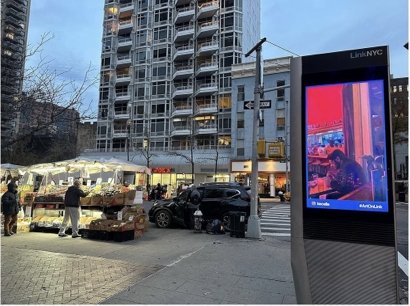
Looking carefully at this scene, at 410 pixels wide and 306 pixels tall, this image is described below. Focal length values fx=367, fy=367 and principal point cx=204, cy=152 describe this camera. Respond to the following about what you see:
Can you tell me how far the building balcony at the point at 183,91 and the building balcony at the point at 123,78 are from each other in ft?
31.4

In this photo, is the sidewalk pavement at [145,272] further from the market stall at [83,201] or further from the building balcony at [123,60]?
the building balcony at [123,60]

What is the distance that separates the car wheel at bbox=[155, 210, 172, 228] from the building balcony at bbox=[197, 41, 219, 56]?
41.0 meters

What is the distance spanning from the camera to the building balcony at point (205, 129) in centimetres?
5079

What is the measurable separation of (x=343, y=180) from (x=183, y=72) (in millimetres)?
51902

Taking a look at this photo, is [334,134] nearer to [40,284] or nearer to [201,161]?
[40,284]

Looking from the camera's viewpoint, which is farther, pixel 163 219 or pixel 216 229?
pixel 163 219

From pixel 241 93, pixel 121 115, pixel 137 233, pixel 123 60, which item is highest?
pixel 123 60

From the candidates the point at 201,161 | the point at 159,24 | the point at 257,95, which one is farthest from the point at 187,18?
the point at 257,95

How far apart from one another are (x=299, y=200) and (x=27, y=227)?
12120mm

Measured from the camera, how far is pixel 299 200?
4137 mm

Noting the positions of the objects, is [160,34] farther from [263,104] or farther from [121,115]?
[263,104]

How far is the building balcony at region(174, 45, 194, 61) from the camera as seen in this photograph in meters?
54.2

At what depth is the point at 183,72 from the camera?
→ 54125 millimetres

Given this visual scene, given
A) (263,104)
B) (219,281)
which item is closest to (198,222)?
(263,104)
